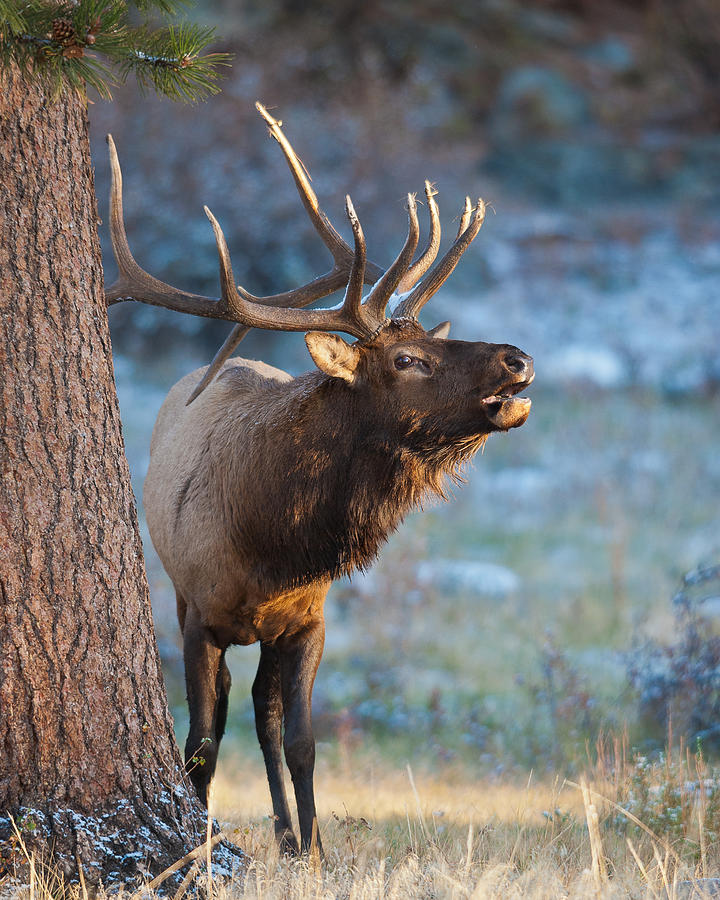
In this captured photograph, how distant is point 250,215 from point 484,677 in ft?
24.6

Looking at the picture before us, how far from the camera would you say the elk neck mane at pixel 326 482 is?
443 cm

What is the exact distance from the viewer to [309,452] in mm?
4492

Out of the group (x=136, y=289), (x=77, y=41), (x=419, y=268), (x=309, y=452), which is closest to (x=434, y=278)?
(x=419, y=268)

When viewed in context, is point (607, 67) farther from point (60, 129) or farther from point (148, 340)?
point (60, 129)

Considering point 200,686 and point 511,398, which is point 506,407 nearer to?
point 511,398

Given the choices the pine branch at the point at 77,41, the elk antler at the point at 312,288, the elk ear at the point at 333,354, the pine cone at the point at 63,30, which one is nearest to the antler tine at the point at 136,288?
the elk antler at the point at 312,288

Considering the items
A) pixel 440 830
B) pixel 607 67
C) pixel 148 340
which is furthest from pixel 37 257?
pixel 607 67

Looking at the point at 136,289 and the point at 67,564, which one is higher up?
the point at 136,289

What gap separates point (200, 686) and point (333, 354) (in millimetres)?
1490

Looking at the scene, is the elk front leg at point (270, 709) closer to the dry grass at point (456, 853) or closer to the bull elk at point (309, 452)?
the bull elk at point (309, 452)

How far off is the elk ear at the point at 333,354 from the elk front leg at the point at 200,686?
3.91 ft

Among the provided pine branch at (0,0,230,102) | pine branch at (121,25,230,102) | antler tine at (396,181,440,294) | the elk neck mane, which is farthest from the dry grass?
pine branch at (121,25,230,102)

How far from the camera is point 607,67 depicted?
77.0 feet

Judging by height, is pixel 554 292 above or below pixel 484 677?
above
